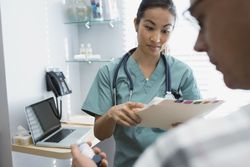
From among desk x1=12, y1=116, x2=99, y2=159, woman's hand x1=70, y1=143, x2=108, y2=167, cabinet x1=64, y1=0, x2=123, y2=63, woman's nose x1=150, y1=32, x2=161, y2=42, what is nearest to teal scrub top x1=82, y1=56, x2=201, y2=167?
woman's nose x1=150, y1=32, x2=161, y2=42

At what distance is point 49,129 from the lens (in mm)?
1885

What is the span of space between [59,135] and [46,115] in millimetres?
154

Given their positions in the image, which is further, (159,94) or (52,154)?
(52,154)

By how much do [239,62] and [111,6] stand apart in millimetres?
1972

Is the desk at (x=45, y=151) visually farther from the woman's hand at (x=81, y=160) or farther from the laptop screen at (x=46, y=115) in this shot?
the woman's hand at (x=81, y=160)

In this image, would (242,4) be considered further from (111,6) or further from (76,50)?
(76,50)

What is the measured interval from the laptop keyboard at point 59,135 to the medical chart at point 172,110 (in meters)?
0.81

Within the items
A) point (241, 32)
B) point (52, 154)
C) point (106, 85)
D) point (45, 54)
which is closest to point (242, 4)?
point (241, 32)

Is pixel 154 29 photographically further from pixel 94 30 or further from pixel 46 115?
pixel 94 30

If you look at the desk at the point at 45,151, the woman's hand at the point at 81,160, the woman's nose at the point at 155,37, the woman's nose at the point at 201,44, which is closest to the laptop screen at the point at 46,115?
the desk at the point at 45,151

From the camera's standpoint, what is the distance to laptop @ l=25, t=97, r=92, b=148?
5.64ft

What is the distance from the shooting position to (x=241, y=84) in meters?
0.37

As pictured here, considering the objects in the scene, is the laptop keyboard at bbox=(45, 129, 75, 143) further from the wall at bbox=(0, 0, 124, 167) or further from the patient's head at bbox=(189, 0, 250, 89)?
the patient's head at bbox=(189, 0, 250, 89)

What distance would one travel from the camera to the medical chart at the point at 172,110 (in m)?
0.96
